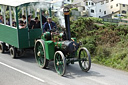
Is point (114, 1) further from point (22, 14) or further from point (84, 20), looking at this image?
point (22, 14)

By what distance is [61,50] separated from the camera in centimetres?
1052

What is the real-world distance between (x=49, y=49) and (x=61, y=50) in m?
0.47

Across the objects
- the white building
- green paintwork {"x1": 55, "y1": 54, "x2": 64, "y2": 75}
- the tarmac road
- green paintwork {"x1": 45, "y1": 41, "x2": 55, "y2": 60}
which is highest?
the white building

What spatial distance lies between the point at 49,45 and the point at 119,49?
3945mm

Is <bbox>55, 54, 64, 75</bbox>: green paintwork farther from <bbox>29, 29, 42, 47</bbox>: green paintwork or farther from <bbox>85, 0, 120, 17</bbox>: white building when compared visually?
<bbox>85, 0, 120, 17</bbox>: white building

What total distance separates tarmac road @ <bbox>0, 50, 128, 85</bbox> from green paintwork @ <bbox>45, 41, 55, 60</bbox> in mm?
640

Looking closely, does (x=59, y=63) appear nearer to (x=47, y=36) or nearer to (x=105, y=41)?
(x=47, y=36)

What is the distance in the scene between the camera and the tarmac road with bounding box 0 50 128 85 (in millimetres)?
9297

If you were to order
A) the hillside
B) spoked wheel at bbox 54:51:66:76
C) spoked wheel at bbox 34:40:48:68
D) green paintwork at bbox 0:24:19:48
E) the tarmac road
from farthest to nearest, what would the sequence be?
green paintwork at bbox 0:24:19:48, the hillside, spoked wheel at bbox 34:40:48:68, spoked wheel at bbox 54:51:66:76, the tarmac road

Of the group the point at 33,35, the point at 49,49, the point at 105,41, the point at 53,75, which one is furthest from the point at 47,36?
the point at 105,41

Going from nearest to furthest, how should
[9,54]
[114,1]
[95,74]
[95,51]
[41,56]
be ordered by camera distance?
[95,74]
[41,56]
[95,51]
[9,54]
[114,1]

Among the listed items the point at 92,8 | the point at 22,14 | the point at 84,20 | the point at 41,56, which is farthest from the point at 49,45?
the point at 92,8

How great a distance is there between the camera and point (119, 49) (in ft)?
41.8

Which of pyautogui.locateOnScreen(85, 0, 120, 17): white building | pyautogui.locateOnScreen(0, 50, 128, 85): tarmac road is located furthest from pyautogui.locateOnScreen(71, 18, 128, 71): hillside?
pyautogui.locateOnScreen(85, 0, 120, 17): white building
